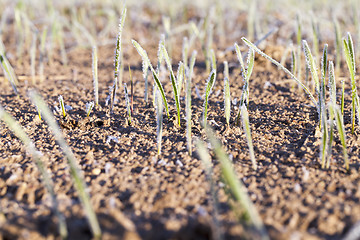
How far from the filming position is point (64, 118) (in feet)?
3.70

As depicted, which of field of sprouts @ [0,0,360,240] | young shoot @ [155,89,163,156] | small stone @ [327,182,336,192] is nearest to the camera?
field of sprouts @ [0,0,360,240]

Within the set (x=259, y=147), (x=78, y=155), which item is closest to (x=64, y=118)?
(x=78, y=155)

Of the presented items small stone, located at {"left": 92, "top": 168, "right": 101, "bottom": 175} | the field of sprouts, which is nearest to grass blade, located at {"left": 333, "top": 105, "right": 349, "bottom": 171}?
the field of sprouts

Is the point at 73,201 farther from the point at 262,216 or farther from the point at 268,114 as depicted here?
the point at 268,114

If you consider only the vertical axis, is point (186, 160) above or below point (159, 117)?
below

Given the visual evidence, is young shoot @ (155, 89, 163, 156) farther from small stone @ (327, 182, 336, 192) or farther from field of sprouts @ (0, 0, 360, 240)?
small stone @ (327, 182, 336, 192)

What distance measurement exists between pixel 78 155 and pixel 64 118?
Result: 272 mm

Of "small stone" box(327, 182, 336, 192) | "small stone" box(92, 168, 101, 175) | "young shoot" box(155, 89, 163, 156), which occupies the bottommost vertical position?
"small stone" box(92, 168, 101, 175)

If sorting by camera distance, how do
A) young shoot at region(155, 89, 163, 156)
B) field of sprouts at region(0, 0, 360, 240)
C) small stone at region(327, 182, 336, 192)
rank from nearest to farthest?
1. field of sprouts at region(0, 0, 360, 240)
2. small stone at region(327, 182, 336, 192)
3. young shoot at region(155, 89, 163, 156)

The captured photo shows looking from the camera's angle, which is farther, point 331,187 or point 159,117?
point 159,117

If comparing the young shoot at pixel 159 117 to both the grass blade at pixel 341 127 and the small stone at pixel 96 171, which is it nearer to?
the small stone at pixel 96 171

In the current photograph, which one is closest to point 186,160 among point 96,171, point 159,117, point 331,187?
point 159,117

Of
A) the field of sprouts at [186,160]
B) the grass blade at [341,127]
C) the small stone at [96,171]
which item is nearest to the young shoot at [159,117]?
the field of sprouts at [186,160]

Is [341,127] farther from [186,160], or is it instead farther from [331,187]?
[186,160]
